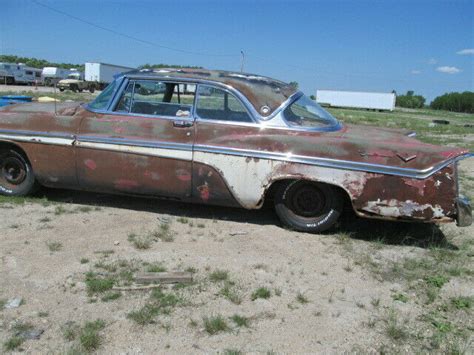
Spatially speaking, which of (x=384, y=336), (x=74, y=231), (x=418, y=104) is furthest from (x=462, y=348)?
(x=418, y=104)

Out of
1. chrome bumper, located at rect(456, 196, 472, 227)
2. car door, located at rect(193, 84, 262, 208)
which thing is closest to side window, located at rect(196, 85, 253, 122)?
car door, located at rect(193, 84, 262, 208)

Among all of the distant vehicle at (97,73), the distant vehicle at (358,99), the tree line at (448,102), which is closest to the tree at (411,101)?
the tree line at (448,102)

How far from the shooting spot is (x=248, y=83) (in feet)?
17.1

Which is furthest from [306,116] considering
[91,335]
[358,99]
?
[358,99]

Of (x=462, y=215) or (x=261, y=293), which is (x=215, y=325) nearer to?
(x=261, y=293)

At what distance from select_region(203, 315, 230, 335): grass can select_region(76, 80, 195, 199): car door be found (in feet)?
6.66

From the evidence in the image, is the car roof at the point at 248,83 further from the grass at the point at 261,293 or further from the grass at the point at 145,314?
the grass at the point at 145,314

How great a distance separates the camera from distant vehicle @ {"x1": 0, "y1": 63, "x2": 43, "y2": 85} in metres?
50.5

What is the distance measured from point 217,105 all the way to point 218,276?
2.13 meters

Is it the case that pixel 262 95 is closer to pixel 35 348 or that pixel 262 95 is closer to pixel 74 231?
pixel 74 231

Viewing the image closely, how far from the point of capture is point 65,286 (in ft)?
11.6

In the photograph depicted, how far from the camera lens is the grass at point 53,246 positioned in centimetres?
416

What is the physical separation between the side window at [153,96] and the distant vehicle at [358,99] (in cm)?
6581

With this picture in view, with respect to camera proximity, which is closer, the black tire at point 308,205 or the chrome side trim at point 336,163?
the chrome side trim at point 336,163
